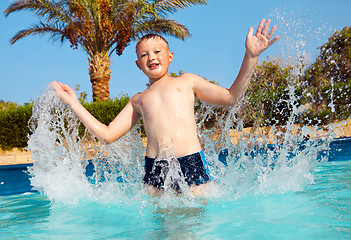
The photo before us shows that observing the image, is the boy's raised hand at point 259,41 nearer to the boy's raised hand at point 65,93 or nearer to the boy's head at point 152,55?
the boy's head at point 152,55

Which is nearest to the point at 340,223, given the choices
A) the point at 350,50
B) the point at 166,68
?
the point at 166,68

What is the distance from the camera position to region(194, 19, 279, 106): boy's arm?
245cm

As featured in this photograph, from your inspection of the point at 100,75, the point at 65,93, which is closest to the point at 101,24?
the point at 100,75

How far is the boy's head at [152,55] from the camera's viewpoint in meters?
2.71

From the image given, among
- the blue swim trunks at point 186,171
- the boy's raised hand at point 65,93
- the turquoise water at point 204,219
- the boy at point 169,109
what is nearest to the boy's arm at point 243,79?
the boy at point 169,109

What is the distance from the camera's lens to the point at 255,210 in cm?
257

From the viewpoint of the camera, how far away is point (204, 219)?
93.0 inches

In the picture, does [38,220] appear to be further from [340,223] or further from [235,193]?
[340,223]

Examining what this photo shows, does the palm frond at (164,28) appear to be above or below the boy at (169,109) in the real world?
above

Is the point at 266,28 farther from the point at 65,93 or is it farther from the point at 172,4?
the point at 172,4

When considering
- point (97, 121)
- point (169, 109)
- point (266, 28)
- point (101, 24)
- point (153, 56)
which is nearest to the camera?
point (266, 28)

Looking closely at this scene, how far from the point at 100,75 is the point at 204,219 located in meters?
11.1

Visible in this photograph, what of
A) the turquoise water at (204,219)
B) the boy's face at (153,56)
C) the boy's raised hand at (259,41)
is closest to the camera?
the turquoise water at (204,219)

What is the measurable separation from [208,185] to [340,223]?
0.93 meters
